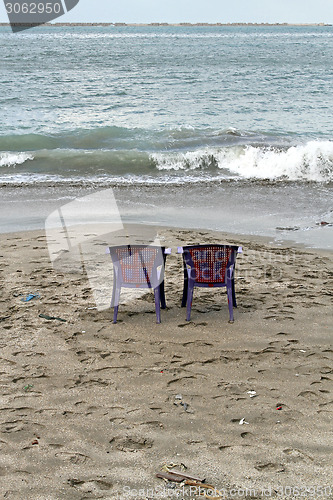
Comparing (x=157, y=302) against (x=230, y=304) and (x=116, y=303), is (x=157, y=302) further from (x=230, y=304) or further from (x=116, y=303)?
(x=230, y=304)

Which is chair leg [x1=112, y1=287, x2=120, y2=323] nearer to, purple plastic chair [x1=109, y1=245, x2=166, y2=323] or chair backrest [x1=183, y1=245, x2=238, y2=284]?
purple plastic chair [x1=109, y1=245, x2=166, y2=323]

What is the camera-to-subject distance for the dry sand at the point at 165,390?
11.7ft

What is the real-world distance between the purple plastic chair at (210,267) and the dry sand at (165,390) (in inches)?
13.4

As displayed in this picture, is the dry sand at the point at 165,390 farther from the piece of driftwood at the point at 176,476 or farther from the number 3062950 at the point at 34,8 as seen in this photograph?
the number 3062950 at the point at 34,8

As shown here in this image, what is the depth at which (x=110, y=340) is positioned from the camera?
5285 mm

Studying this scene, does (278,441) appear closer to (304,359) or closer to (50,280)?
(304,359)

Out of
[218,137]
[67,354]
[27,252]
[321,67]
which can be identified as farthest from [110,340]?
[321,67]

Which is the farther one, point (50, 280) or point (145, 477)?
point (50, 280)

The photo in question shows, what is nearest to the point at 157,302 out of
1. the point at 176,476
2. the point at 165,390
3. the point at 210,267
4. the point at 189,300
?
the point at 189,300

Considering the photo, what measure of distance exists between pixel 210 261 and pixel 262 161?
9.76 meters

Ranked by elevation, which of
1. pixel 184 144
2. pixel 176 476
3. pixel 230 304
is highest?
pixel 184 144

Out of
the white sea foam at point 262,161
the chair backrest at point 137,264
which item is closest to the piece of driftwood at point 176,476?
the chair backrest at point 137,264

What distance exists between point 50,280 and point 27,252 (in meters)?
1.23

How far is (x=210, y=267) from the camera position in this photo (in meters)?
5.62
